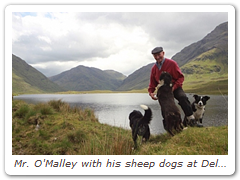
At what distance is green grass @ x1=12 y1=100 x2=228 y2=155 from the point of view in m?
3.26

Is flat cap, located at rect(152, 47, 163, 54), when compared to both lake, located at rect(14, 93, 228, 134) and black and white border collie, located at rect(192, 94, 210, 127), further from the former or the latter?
black and white border collie, located at rect(192, 94, 210, 127)

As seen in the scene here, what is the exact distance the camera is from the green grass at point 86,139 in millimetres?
3258

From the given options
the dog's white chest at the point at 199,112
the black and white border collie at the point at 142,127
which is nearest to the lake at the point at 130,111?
the black and white border collie at the point at 142,127

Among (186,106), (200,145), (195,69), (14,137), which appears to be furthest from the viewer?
(195,69)

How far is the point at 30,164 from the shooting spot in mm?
2400

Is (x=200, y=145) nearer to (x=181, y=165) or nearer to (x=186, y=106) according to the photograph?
(x=181, y=165)

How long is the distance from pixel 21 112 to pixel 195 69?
144 meters

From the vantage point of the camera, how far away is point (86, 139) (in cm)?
597

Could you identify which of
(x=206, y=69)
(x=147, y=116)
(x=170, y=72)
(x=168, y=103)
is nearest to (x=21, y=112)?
(x=147, y=116)

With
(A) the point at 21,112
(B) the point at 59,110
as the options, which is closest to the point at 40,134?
(A) the point at 21,112

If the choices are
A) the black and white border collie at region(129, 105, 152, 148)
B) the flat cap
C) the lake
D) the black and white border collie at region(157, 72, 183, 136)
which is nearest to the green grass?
the black and white border collie at region(129, 105, 152, 148)

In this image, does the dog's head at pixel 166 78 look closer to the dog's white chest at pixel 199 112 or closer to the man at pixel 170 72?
the man at pixel 170 72
